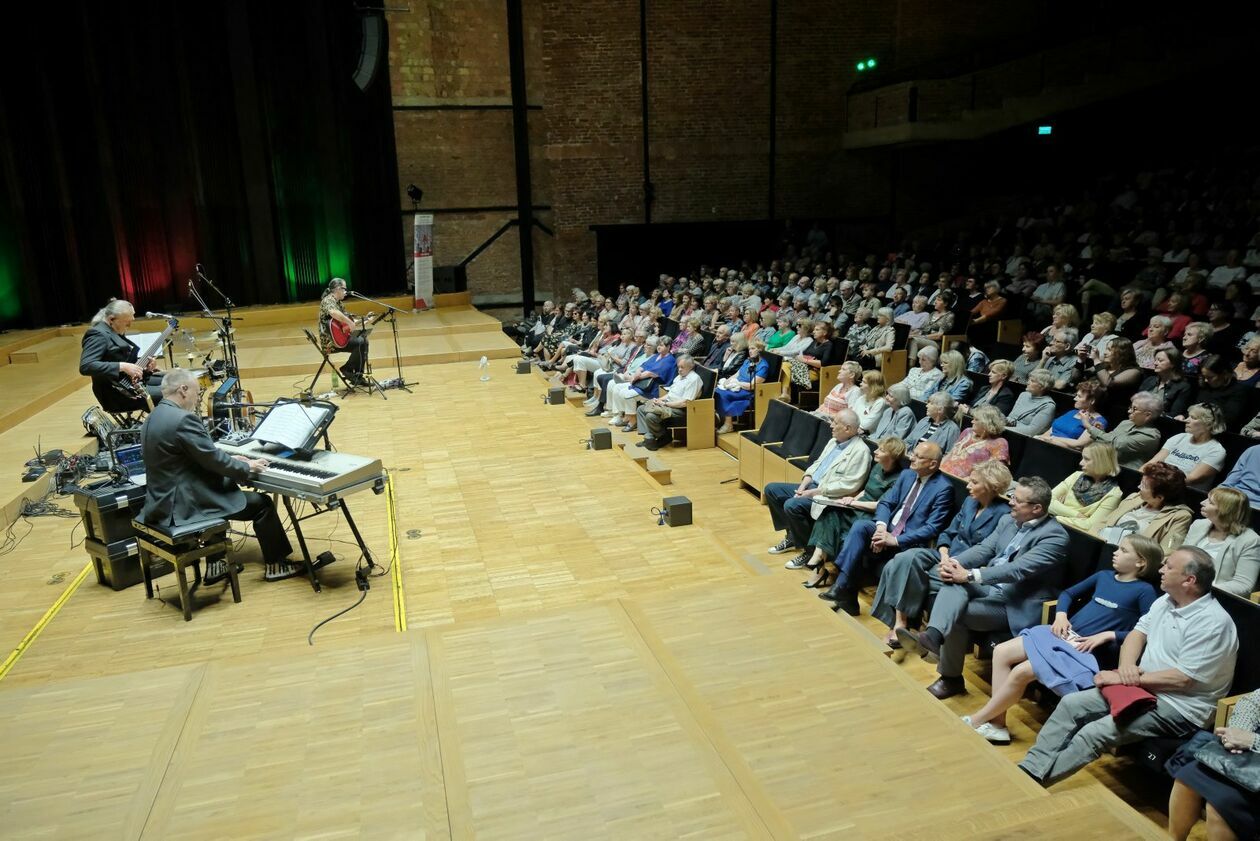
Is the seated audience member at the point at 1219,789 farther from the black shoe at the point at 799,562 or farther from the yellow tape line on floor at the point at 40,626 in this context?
the yellow tape line on floor at the point at 40,626

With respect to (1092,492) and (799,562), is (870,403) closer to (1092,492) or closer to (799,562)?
(799,562)

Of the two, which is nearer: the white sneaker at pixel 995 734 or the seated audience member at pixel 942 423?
the white sneaker at pixel 995 734

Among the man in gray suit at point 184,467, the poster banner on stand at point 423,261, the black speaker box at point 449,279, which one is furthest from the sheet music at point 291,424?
the black speaker box at point 449,279

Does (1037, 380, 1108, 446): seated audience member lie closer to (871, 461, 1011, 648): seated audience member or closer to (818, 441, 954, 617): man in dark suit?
(818, 441, 954, 617): man in dark suit

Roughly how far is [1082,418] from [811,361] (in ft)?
8.22

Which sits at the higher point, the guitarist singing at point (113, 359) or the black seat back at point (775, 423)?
the guitarist singing at point (113, 359)

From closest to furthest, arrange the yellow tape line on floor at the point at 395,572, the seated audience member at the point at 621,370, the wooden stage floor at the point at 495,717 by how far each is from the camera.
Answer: the wooden stage floor at the point at 495,717, the yellow tape line on floor at the point at 395,572, the seated audience member at the point at 621,370

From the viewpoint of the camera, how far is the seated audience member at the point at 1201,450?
14.0 feet

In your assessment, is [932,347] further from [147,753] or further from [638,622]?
[147,753]

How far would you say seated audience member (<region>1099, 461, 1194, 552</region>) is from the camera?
11.7ft

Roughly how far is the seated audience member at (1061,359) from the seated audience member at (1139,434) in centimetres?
128

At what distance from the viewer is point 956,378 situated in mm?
6137

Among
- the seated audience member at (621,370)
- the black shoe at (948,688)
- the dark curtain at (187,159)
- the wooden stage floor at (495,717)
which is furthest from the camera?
the dark curtain at (187,159)

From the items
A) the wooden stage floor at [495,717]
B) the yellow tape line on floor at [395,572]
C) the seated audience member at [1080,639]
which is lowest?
the yellow tape line on floor at [395,572]
